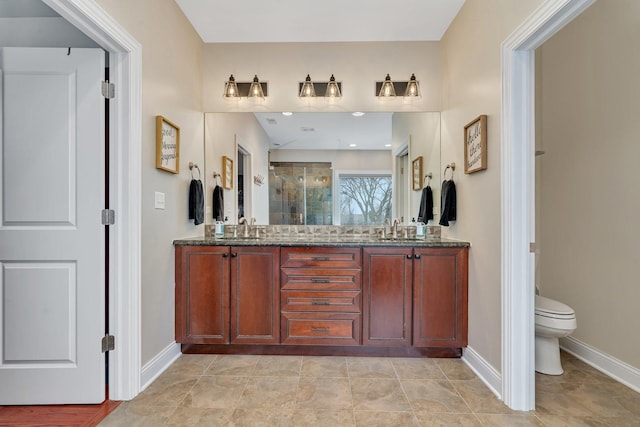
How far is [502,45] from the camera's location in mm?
1808

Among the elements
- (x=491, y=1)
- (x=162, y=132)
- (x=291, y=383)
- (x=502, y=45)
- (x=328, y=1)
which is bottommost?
(x=291, y=383)

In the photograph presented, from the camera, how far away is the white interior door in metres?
1.69

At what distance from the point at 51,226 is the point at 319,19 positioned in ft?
7.83

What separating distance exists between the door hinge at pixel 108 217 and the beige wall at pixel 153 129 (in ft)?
0.54

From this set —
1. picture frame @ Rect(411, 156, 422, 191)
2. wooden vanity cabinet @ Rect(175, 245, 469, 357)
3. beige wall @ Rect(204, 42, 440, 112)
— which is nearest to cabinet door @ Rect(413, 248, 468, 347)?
wooden vanity cabinet @ Rect(175, 245, 469, 357)

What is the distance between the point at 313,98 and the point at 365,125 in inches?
21.7

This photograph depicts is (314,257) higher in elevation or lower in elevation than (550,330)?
higher

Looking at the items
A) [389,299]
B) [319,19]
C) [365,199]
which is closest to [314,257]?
[389,299]

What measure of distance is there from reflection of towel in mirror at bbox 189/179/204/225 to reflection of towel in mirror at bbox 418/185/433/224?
1.96 meters

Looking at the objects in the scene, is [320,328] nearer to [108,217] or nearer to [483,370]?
[483,370]

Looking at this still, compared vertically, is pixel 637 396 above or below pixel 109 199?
below

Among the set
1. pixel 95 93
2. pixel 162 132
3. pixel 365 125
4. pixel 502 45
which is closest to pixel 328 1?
pixel 365 125

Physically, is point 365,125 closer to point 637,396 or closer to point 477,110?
point 477,110

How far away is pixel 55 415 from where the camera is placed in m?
1.65
